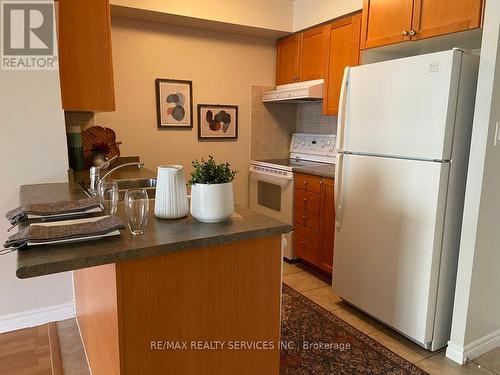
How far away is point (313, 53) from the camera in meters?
3.48

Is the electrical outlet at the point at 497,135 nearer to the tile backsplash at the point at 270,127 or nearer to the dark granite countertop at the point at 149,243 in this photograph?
the dark granite countertop at the point at 149,243

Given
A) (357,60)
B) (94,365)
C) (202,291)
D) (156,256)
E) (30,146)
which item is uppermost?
(357,60)

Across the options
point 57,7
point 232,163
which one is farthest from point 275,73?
point 57,7

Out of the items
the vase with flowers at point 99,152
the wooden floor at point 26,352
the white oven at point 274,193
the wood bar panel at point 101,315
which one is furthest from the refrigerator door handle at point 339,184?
the wooden floor at point 26,352

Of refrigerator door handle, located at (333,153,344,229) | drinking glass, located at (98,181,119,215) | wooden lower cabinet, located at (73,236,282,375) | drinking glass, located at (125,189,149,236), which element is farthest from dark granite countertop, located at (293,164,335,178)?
drinking glass, located at (125,189,149,236)

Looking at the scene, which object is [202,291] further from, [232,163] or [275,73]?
[275,73]

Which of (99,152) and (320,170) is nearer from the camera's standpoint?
(99,152)

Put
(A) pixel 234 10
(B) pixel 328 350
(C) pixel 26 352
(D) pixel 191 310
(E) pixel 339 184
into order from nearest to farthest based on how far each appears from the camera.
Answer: (D) pixel 191 310
(C) pixel 26 352
(B) pixel 328 350
(E) pixel 339 184
(A) pixel 234 10

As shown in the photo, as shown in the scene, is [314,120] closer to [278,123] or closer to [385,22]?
[278,123]

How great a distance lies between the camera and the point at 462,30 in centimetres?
216

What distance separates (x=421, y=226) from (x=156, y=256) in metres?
1.56

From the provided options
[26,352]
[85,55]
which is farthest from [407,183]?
[26,352]

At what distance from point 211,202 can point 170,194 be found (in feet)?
0.57

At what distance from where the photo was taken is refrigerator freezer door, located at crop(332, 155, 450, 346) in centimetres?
204
